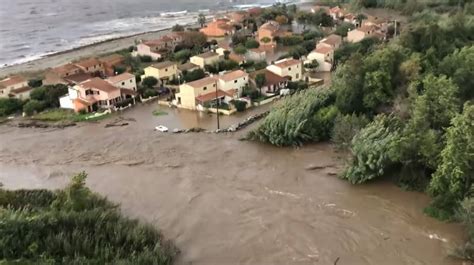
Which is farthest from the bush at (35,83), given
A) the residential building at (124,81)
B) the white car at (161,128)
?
the white car at (161,128)

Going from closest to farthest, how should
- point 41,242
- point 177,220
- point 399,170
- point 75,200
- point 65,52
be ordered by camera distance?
point 41,242 < point 75,200 < point 177,220 < point 399,170 < point 65,52

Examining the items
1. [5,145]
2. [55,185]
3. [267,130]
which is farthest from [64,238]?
[5,145]

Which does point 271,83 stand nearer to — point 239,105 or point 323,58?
point 239,105

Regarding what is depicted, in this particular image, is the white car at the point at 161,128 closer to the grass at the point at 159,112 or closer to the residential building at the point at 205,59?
the grass at the point at 159,112

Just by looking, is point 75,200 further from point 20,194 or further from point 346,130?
point 346,130

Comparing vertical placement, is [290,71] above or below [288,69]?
below

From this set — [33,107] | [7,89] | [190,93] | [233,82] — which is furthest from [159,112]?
[7,89]

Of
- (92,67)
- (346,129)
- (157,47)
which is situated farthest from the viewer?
(157,47)
